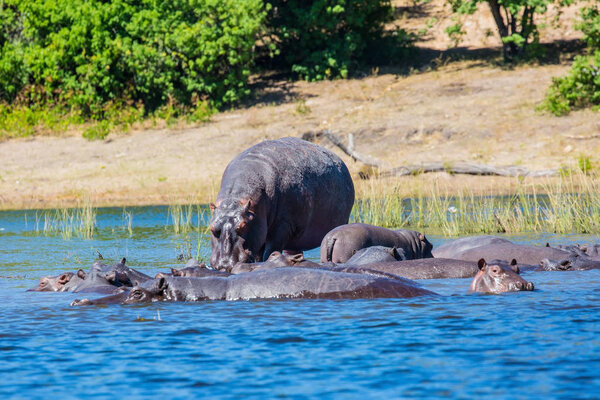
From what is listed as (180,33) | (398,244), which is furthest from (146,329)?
(180,33)

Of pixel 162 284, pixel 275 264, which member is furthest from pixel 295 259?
pixel 162 284

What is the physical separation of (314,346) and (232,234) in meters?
3.45

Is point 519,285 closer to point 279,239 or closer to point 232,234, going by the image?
point 232,234

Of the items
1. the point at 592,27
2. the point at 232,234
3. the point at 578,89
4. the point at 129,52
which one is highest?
the point at 592,27

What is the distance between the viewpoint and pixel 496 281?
28.3 feet

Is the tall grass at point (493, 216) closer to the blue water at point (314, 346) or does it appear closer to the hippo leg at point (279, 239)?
the hippo leg at point (279, 239)

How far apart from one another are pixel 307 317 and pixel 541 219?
877 centimetres

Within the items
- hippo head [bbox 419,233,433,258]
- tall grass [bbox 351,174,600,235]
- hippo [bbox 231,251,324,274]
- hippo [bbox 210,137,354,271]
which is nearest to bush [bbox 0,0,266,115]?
tall grass [bbox 351,174,600,235]

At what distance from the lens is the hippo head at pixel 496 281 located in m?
8.61

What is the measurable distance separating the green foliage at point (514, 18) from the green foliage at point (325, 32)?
3048 mm

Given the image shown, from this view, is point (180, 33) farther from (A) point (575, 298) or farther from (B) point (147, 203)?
(A) point (575, 298)

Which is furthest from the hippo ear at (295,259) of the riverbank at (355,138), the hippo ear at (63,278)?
the riverbank at (355,138)

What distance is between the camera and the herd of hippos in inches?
332

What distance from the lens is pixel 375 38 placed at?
31.0 meters
